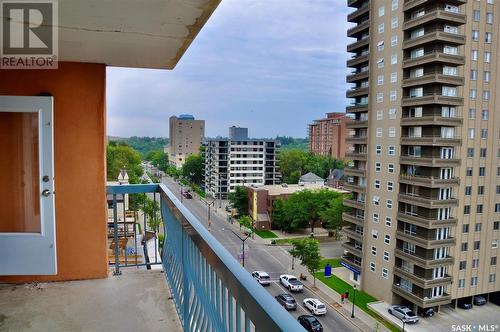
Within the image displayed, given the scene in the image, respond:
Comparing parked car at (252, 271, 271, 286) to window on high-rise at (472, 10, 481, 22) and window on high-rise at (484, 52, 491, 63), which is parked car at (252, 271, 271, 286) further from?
window on high-rise at (472, 10, 481, 22)

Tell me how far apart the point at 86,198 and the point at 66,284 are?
0.70m

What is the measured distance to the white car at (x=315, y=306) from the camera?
13.8 metres

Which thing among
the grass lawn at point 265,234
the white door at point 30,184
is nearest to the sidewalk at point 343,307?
the grass lawn at point 265,234

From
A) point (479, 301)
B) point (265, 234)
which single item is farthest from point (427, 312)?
point (265, 234)

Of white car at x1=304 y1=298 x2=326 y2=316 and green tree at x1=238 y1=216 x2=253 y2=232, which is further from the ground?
green tree at x1=238 y1=216 x2=253 y2=232

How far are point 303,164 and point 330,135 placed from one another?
41.2 feet

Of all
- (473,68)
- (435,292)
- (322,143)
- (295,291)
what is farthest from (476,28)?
(322,143)

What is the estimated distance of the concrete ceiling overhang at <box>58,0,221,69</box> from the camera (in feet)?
5.32

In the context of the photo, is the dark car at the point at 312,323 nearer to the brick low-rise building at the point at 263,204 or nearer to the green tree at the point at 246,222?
the green tree at the point at 246,222

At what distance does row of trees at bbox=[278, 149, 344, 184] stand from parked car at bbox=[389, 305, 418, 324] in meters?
33.5

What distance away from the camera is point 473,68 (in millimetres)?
14781

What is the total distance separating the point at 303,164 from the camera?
50094 mm

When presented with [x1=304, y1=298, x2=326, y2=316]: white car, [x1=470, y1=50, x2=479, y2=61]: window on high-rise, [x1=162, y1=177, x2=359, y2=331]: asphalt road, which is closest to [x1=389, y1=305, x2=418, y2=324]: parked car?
[x1=162, y1=177, x2=359, y2=331]: asphalt road

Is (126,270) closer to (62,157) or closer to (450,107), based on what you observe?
(62,157)
